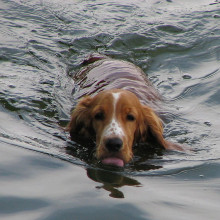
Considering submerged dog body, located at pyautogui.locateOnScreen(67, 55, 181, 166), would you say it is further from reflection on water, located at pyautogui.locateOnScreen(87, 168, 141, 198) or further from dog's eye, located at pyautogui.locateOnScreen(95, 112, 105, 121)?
reflection on water, located at pyautogui.locateOnScreen(87, 168, 141, 198)

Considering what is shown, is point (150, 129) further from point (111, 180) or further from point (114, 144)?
point (111, 180)

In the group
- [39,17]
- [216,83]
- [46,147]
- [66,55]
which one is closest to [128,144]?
[46,147]

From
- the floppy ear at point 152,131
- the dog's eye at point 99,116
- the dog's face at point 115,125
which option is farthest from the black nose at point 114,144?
the floppy ear at point 152,131

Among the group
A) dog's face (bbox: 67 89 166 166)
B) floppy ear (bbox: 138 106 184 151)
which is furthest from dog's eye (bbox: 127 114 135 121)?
floppy ear (bbox: 138 106 184 151)

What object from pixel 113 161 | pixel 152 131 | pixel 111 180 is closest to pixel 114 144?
pixel 113 161

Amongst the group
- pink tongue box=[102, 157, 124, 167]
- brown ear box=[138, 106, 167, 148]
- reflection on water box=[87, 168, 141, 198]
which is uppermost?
brown ear box=[138, 106, 167, 148]

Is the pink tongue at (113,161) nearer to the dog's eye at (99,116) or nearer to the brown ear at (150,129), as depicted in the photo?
the dog's eye at (99,116)

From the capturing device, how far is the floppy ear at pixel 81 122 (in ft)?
20.5

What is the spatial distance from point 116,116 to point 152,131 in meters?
0.85

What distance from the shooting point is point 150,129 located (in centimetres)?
626

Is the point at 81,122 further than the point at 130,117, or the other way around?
the point at 81,122

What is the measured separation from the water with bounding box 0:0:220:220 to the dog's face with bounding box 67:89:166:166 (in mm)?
180

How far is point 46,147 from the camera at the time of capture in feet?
18.7

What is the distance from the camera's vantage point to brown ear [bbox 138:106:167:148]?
6.17 metres
